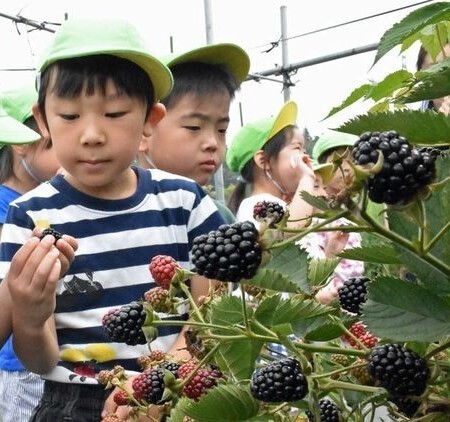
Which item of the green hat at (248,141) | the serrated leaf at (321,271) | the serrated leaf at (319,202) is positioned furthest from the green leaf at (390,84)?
the green hat at (248,141)

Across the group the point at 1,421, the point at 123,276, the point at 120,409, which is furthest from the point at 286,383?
the point at 1,421

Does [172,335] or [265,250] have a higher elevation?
[265,250]

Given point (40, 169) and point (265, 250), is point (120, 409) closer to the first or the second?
point (265, 250)

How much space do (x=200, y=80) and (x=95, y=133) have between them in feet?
1.92

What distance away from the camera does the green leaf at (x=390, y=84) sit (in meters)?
0.59

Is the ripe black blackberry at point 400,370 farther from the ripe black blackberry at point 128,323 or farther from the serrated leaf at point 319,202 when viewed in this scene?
the ripe black blackberry at point 128,323

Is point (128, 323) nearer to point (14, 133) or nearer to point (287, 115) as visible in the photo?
point (14, 133)

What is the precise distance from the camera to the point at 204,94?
166 centimetres

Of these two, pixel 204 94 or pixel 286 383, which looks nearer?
pixel 286 383

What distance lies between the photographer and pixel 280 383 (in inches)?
17.7

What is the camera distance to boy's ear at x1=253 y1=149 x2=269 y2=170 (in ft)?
7.38

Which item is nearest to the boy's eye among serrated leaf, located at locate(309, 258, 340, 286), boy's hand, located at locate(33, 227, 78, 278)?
boy's hand, located at locate(33, 227, 78, 278)

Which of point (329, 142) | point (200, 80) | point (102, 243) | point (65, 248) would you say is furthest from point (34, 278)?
point (329, 142)

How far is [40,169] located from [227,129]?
1.71 feet
